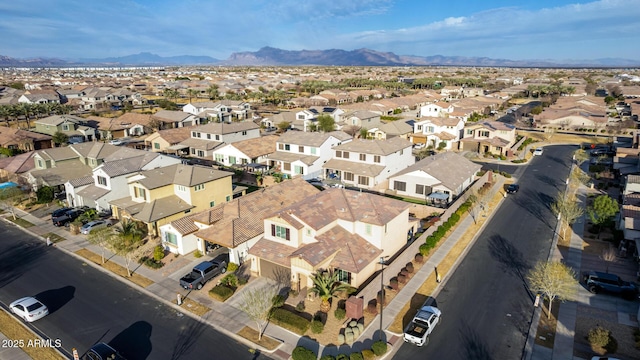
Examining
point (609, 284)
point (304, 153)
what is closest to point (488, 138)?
point (304, 153)

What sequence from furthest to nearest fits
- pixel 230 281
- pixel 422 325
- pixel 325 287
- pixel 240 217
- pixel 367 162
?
pixel 367 162, pixel 240 217, pixel 230 281, pixel 325 287, pixel 422 325

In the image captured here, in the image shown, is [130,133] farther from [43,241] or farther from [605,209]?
[605,209]

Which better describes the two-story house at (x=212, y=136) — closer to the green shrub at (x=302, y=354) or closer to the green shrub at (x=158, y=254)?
the green shrub at (x=158, y=254)

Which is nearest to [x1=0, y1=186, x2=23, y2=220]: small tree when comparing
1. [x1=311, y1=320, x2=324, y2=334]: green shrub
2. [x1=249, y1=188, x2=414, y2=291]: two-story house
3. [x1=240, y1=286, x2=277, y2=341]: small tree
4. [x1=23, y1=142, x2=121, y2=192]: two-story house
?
[x1=23, y1=142, x2=121, y2=192]: two-story house

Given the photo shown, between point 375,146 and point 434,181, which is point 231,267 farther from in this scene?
point 375,146

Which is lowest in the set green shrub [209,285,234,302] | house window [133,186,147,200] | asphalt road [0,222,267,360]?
asphalt road [0,222,267,360]

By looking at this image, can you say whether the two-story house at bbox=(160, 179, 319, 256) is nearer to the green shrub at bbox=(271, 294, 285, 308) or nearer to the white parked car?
the green shrub at bbox=(271, 294, 285, 308)

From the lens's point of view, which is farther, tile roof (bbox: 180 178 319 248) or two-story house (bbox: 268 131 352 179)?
two-story house (bbox: 268 131 352 179)
